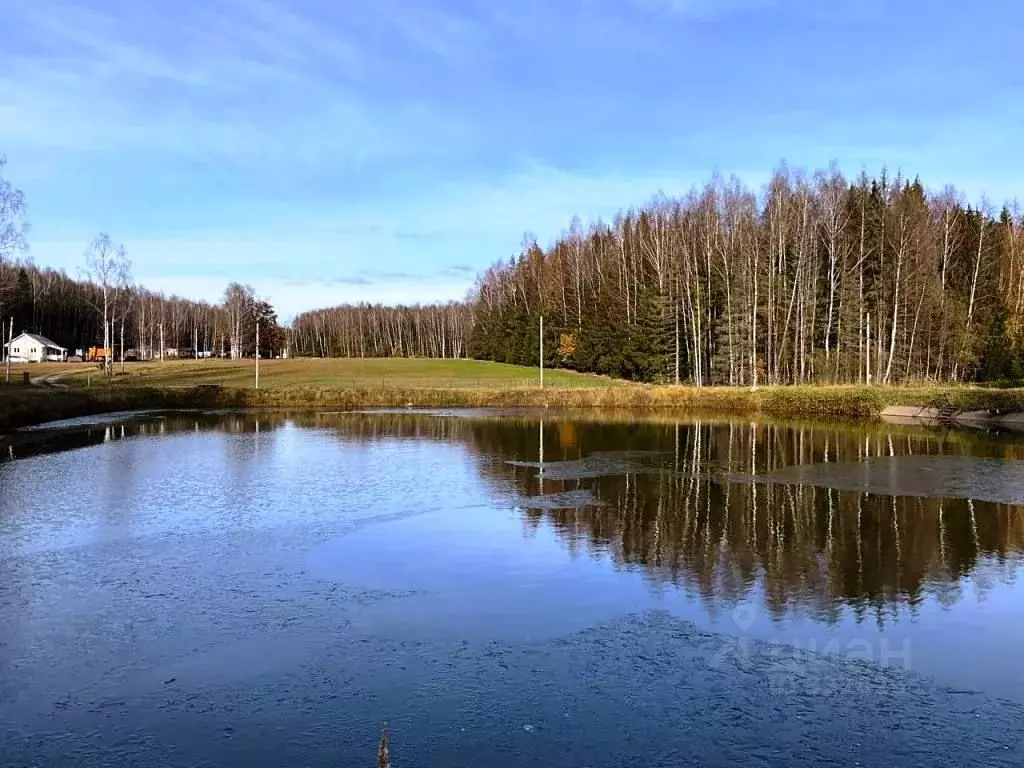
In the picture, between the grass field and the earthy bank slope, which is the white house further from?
the earthy bank slope

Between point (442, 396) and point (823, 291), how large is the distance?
27.0 m

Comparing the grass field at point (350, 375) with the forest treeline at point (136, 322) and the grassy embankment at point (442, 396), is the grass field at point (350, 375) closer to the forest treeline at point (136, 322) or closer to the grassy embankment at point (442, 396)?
the grassy embankment at point (442, 396)

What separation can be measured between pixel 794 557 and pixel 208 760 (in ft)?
29.6

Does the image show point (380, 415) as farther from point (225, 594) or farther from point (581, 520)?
point (225, 594)

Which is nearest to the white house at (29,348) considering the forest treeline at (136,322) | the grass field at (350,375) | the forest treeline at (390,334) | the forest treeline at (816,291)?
the forest treeline at (136,322)

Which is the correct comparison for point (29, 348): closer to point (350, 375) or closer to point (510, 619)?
point (350, 375)

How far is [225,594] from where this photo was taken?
10.4m

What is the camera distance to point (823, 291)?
55906 mm

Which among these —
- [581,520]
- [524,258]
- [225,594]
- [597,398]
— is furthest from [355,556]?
[524,258]

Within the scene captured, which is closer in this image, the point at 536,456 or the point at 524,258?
the point at 536,456

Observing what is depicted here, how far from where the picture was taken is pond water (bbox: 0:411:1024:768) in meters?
6.46

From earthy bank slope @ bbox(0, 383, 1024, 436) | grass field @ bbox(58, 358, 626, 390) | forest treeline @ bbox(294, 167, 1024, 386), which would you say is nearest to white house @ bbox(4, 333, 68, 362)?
grass field @ bbox(58, 358, 626, 390)

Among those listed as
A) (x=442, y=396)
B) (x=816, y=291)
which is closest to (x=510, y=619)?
(x=442, y=396)

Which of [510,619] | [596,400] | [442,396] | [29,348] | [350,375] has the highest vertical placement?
[29,348]
